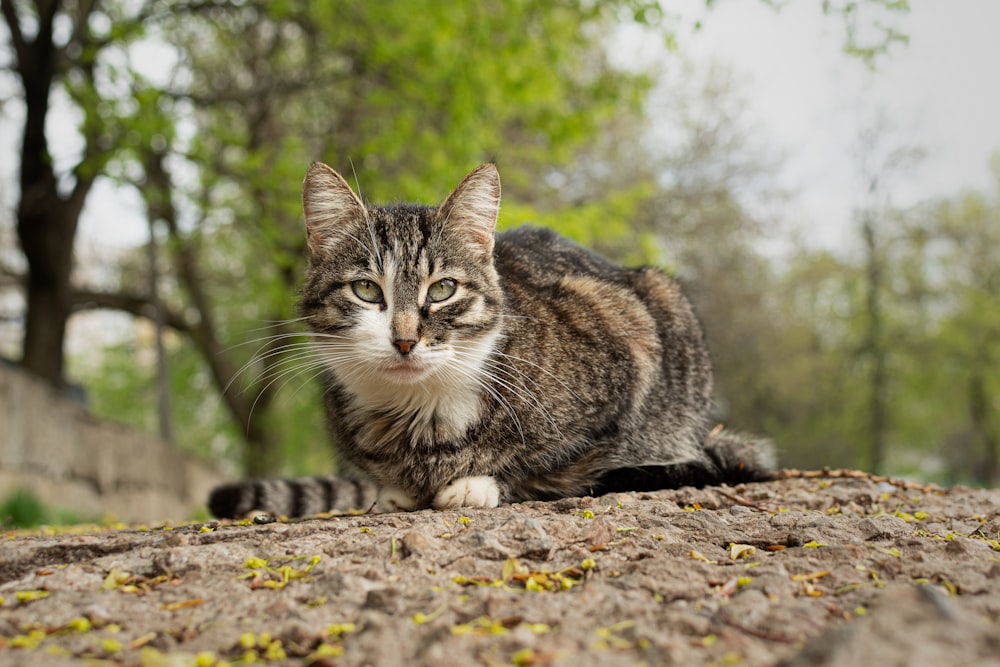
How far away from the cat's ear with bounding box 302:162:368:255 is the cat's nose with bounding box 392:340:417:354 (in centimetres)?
71

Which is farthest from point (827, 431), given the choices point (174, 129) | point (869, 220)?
point (174, 129)

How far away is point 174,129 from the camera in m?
8.80

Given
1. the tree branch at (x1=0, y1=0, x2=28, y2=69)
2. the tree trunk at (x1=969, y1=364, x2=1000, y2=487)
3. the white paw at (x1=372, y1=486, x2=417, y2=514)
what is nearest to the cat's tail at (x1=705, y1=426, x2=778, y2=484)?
the white paw at (x1=372, y1=486, x2=417, y2=514)

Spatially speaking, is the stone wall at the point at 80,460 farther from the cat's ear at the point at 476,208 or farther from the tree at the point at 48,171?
the cat's ear at the point at 476,208

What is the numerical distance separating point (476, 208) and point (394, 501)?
139 centimetres

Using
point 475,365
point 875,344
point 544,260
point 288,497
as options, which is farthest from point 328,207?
point 875,344

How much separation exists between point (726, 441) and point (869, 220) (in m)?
18.5

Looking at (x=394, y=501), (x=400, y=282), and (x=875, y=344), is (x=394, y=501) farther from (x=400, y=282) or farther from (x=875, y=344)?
(x=875, y=344)

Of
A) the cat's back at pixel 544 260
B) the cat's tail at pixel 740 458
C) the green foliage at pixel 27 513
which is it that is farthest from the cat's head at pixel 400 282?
the green foliage at pixel 27 513

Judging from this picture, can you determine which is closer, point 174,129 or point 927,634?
point 927,634

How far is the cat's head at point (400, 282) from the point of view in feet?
10.7

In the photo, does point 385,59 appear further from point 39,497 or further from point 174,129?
point 39,497

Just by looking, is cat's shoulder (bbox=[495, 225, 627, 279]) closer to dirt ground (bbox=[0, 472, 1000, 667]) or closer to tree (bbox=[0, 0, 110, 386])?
dirt ground (bbox=[0, 472, 1000, 667])

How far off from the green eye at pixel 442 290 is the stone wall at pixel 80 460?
3.82m
